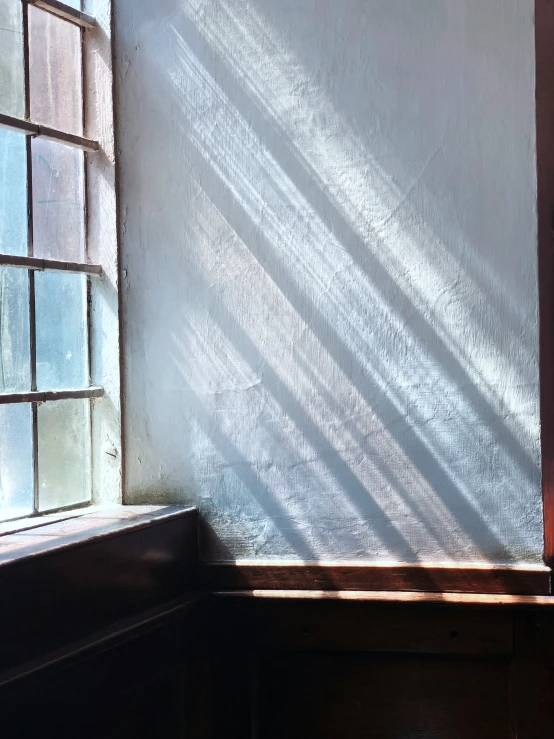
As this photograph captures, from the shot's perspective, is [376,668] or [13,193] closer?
[13,193]

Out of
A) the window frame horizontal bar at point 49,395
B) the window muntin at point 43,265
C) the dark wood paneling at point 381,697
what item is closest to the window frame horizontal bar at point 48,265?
the window muntin at point 43,265

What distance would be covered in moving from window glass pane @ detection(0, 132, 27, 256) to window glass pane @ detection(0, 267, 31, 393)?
0.06 m

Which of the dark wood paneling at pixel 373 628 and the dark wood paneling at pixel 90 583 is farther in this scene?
the dark wood paneling at pixel 373 628

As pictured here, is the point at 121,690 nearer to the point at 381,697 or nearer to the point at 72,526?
the point at 72,526

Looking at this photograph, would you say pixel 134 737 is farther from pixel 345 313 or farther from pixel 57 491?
pixel 345 313

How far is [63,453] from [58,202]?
0.59m

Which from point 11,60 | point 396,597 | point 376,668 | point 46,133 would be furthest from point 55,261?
point 376,668

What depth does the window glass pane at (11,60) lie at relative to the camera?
1.78 m

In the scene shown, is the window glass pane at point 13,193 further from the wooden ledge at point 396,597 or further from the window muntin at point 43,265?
the wooden ledge at point 396,597

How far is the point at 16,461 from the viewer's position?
5.87ft

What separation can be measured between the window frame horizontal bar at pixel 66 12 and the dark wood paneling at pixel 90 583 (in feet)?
3.90

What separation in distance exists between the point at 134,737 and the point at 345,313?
1038 millimetres

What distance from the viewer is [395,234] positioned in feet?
6.23

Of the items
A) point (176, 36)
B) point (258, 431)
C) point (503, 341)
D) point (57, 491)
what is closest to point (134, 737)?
point (57, 491)
